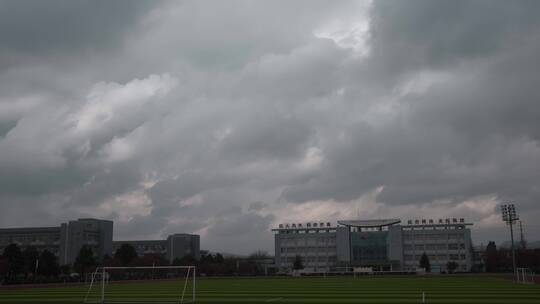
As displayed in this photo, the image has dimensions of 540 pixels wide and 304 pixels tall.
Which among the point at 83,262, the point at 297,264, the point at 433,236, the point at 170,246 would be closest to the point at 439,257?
the point at 433,236

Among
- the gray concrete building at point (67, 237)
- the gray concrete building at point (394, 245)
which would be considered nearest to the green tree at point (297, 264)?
the gray concrete building at point (394, 245)

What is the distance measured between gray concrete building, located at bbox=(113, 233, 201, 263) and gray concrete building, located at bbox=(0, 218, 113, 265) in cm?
1643

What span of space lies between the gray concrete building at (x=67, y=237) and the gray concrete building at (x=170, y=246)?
1643 cm

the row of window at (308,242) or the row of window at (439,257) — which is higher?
the row of window at (308,242)

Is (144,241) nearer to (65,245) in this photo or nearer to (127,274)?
(65,245)

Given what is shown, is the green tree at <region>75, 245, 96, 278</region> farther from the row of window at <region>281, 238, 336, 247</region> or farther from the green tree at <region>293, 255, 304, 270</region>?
the row of window at <region>281, 238, 336, 247</region>

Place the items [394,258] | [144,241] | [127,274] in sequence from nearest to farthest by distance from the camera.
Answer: [127,274] < [394,258] < [144,241]

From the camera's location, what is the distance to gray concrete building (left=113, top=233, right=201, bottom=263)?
141 meters

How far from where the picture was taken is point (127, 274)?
90.5m

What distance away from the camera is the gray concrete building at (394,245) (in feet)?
409

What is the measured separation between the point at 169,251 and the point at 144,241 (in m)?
8.52

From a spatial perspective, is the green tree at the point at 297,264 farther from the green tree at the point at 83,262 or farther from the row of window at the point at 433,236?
the green tree at the point at 83,262

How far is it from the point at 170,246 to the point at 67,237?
30.8 meters

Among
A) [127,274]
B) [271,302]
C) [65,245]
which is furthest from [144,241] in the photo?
[271,302]
